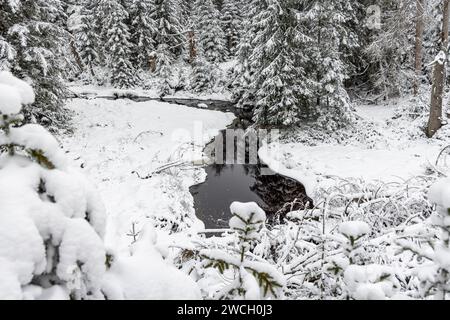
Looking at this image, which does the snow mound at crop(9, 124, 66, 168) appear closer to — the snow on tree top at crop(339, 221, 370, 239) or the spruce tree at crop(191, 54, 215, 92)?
the snow on tree top at crop(339, 221, 370, 239)

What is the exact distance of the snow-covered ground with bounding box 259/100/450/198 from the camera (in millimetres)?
11352

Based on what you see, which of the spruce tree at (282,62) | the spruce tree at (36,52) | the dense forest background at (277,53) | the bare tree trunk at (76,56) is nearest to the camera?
the spruce tree at (36,52)

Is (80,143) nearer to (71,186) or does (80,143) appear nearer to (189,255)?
(189,255)

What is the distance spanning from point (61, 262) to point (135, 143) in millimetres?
13826

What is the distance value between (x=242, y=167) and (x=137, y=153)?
4.36 m

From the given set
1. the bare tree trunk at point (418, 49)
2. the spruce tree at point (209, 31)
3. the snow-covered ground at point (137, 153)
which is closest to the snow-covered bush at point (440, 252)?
the snow-covered ground at point (137, 153)

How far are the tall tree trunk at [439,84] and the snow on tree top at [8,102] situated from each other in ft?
47.5

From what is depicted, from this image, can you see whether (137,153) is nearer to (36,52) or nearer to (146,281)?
(36,52)

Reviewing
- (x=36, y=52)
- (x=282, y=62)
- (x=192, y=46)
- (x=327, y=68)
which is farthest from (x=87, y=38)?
(x=327, y=68)

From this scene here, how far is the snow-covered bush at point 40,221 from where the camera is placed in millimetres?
1360

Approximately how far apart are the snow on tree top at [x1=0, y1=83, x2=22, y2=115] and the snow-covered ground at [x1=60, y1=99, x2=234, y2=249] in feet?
9.74

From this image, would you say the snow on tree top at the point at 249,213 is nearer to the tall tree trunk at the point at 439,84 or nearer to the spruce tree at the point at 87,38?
the tall tree trunk at the point at 439,84

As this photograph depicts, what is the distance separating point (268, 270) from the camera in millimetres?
1753
